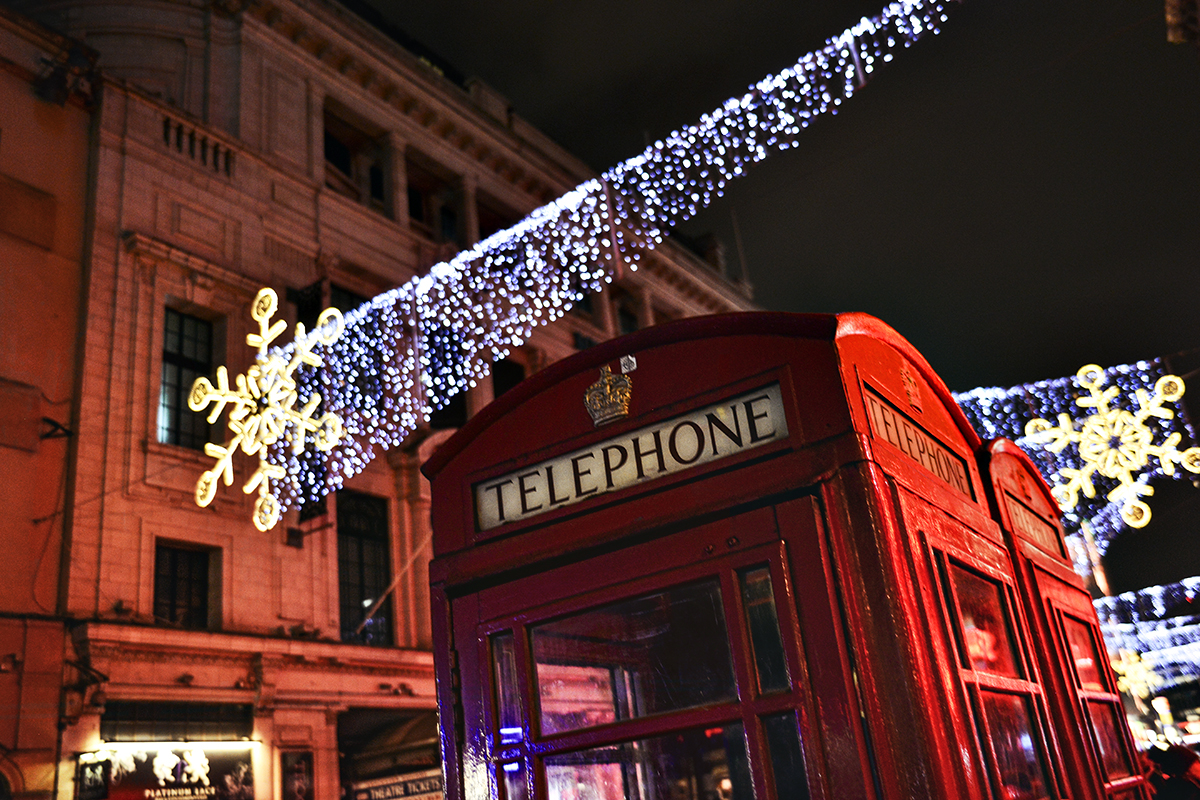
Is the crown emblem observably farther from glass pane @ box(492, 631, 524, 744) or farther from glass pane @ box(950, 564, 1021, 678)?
glass pane @ box(950, 564, 1021, 678)

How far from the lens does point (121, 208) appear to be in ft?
42.9

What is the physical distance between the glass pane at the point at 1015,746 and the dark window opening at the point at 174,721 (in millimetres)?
11144

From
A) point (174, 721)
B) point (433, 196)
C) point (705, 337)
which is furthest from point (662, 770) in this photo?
point (433, 196)

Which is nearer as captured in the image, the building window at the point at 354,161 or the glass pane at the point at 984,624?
the glass pane at the point at 984,624

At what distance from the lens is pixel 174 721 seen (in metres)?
11.3

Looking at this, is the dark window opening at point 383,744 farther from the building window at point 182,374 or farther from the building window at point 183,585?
the building window at point 182,374

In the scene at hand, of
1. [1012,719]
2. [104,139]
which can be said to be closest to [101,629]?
[104,139]

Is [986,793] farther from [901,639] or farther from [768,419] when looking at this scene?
[768,419]

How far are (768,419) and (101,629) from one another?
11.0 m

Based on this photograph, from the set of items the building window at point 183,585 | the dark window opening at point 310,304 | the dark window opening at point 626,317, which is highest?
the dark window opening at point 626,317

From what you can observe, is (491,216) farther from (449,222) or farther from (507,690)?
(507,690)

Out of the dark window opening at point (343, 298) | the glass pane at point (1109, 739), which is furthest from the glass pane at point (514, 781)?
the dark window opening at point (343, 298)

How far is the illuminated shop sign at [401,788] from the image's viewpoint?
42.0 ft

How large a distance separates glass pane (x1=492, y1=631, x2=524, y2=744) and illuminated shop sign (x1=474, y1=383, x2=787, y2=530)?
1.17 ft
